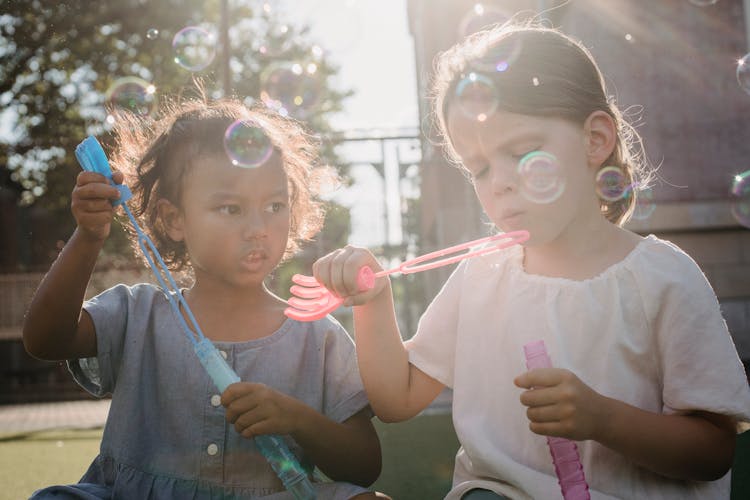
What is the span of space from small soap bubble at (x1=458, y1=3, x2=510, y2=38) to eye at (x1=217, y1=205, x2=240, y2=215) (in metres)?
7.26

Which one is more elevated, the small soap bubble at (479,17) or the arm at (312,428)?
the small soap bubble at (479,17)

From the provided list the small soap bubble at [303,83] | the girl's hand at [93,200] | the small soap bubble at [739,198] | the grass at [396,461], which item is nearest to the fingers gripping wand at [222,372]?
the girl's hand at [93,200]

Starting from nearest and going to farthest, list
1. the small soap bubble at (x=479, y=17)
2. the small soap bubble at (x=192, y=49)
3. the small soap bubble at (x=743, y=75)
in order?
the small soap bubble at (x=743, y=75) < the small soap bubble at (x=479, y=17) < the small soap bubble at (x=192, y=49)

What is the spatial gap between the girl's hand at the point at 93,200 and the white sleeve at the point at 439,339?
0.70 meters

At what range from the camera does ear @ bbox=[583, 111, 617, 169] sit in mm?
1599

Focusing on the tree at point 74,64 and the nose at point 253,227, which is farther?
the tree at point 74,64

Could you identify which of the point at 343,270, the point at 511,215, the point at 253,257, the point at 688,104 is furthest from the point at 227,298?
the point at 688,104

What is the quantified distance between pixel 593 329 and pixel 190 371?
0.93 metres

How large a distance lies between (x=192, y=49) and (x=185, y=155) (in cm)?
1028

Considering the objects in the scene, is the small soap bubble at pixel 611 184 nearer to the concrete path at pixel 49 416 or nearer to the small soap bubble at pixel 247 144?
the small soap bubble at pixel 247 144

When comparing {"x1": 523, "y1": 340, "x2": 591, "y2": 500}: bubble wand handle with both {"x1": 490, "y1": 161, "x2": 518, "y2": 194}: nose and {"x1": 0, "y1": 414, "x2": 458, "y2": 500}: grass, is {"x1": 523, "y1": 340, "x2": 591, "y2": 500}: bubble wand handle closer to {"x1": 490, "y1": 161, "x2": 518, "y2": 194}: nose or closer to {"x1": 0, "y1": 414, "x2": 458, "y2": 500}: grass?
{"x1": 490, "y1": 161, "x2": 518, "y2": 194}: nose

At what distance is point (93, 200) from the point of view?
1.62 m

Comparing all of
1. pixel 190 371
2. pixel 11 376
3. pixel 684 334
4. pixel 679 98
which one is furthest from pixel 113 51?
pixel 684 334

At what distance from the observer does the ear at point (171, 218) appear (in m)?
1.99
